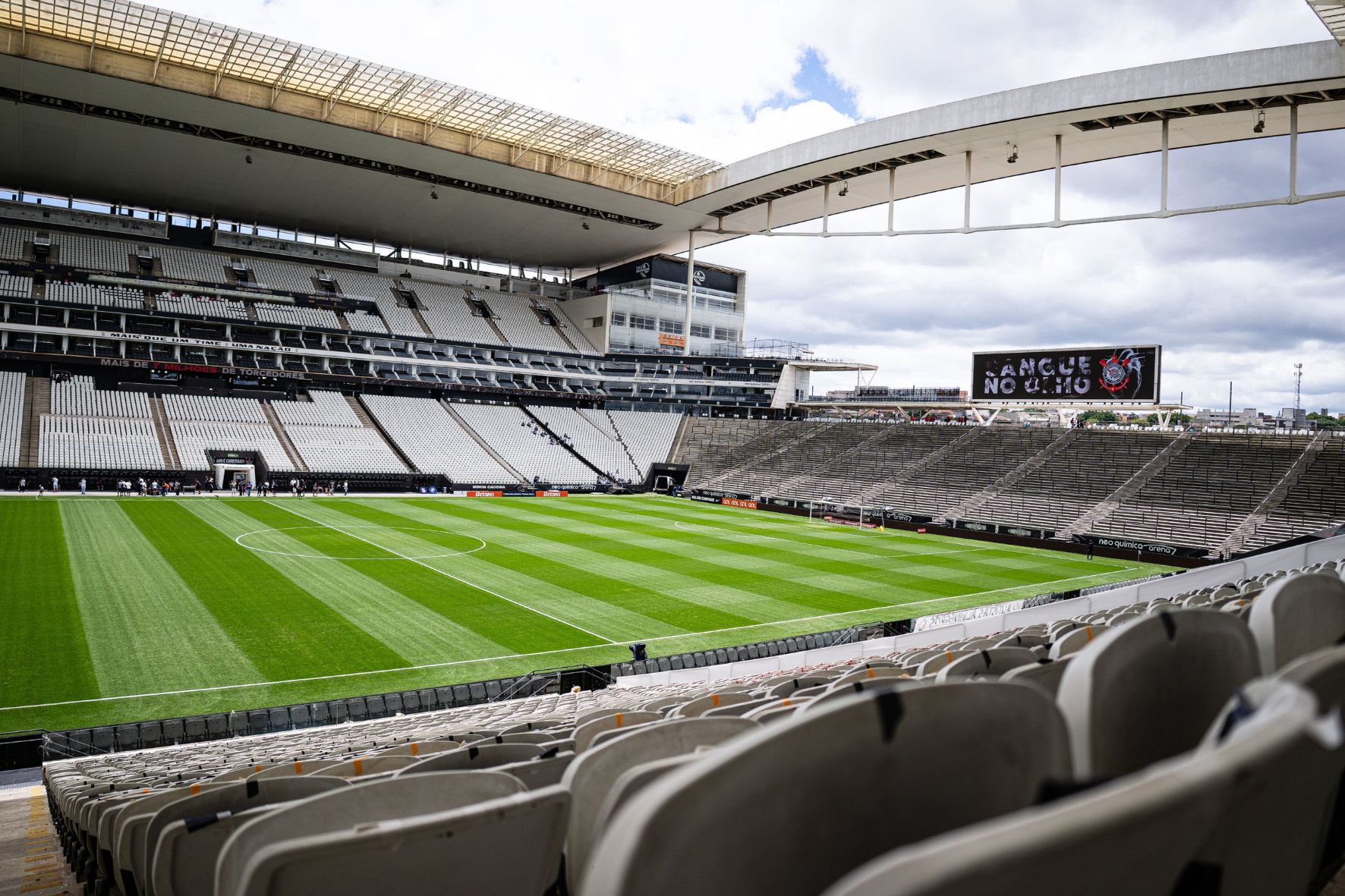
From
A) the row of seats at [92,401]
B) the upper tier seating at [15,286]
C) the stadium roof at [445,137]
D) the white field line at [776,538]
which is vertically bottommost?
the white field line at [776,538]

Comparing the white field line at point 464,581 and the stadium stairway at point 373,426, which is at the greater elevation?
the stadium stairway at point 373,426

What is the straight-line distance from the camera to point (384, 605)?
955 inches

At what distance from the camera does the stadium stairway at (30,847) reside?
244 inches

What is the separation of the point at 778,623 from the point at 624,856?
23.3 m

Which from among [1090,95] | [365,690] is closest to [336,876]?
[365,690]

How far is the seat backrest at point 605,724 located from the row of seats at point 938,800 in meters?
1.57

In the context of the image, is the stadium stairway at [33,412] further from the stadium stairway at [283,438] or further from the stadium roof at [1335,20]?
the stadium roof at [1335,20]

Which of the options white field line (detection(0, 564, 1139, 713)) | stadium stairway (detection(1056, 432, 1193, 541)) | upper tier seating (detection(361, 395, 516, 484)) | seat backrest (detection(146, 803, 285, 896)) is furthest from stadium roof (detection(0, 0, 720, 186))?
seat backrest (detection(146, 803, 285, 896))

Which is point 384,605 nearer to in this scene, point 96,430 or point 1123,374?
point 96,430

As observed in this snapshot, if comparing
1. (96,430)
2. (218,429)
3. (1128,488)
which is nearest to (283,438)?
(218,429)

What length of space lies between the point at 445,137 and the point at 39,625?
3719cm

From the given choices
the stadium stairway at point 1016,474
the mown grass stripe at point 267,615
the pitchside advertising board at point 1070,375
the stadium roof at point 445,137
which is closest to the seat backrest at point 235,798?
the mown grass stripe at point 267,615

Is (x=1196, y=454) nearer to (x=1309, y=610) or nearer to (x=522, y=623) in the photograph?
(x=522, y=623)

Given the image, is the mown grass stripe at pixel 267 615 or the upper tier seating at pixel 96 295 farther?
the upper tier seating at pixel 96 295
